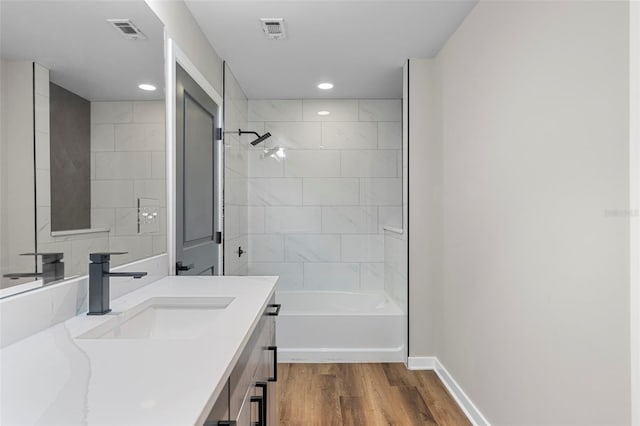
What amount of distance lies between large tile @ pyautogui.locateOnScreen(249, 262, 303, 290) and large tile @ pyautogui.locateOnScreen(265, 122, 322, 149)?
1.27 m

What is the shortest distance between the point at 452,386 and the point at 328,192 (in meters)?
2.29

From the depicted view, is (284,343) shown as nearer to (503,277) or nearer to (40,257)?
(503,277)

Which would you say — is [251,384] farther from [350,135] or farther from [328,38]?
[350,135]

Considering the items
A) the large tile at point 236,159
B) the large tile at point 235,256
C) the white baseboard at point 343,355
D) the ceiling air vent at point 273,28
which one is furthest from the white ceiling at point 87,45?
the white baseboard at point 343,355

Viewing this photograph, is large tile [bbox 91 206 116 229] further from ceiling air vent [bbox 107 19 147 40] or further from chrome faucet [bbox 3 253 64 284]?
ceiling air vent [bbox 107 19 147 40]

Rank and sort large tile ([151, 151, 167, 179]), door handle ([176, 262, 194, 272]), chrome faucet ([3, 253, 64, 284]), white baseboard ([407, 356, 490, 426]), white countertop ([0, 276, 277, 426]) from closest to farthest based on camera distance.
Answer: white countertop ([0, 276, 277, 426])
chrome faucet ([3, 253, 64, 284])
large tile ([151, 151, 167, 179])
door handle ([176, 262, 194, 272])
white baseboard ([407, 356, 490, 426])

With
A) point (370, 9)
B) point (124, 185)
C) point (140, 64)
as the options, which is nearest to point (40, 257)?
point (124, 185)

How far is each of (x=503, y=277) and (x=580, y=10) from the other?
1173 millimetres

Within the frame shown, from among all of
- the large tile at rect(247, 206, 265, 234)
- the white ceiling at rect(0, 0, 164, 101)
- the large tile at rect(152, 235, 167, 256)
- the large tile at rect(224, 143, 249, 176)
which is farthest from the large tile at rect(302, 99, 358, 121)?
the large tile at rect(152, 235, 167, 256)

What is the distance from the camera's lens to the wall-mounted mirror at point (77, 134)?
1031 millimetres

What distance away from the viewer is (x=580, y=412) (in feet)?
4.73

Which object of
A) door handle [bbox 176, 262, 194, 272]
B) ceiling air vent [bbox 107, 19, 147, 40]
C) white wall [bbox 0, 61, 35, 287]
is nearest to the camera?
white wall [bbox 0, 61, 35, 287]

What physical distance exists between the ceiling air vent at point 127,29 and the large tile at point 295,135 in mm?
2666

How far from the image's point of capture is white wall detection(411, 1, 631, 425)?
1.28m
